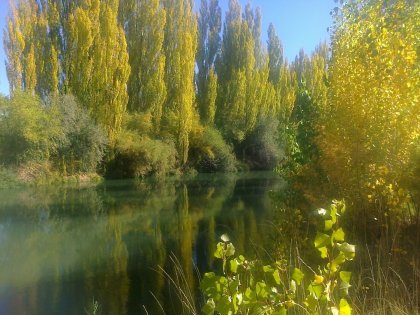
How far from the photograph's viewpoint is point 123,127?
27.5 m

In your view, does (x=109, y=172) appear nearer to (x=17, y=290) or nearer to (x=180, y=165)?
(x=180, y=165)

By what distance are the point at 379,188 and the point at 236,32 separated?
104ft

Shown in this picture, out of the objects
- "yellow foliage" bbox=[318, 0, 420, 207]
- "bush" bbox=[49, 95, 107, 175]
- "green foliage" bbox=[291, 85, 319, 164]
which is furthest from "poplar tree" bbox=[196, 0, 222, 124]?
"yellow foliage" bbox=[318, 0, 420, 207]

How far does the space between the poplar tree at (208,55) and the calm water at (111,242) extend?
13500 mm

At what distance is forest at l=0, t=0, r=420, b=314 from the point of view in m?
5.43

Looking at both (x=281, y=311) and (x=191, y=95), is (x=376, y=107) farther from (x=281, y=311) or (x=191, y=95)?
(x=191, y=95)

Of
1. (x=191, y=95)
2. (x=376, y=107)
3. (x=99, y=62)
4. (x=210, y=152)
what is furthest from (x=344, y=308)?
(x=210, y=152)

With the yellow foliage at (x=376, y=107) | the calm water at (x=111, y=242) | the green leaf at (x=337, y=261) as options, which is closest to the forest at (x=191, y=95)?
the yellow foliage at (x=376, y=107)

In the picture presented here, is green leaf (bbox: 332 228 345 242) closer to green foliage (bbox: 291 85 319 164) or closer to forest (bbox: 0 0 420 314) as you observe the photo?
forest (bbox: 0 0 420 314)

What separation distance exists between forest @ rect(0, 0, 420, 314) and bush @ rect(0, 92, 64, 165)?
0.06 m

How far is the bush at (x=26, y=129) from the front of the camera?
22.3 metres

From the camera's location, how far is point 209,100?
33031 millimetres

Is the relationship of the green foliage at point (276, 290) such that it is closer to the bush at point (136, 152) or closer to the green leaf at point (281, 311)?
the green leaf at point (281, 311)

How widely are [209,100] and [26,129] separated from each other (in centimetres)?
1385
